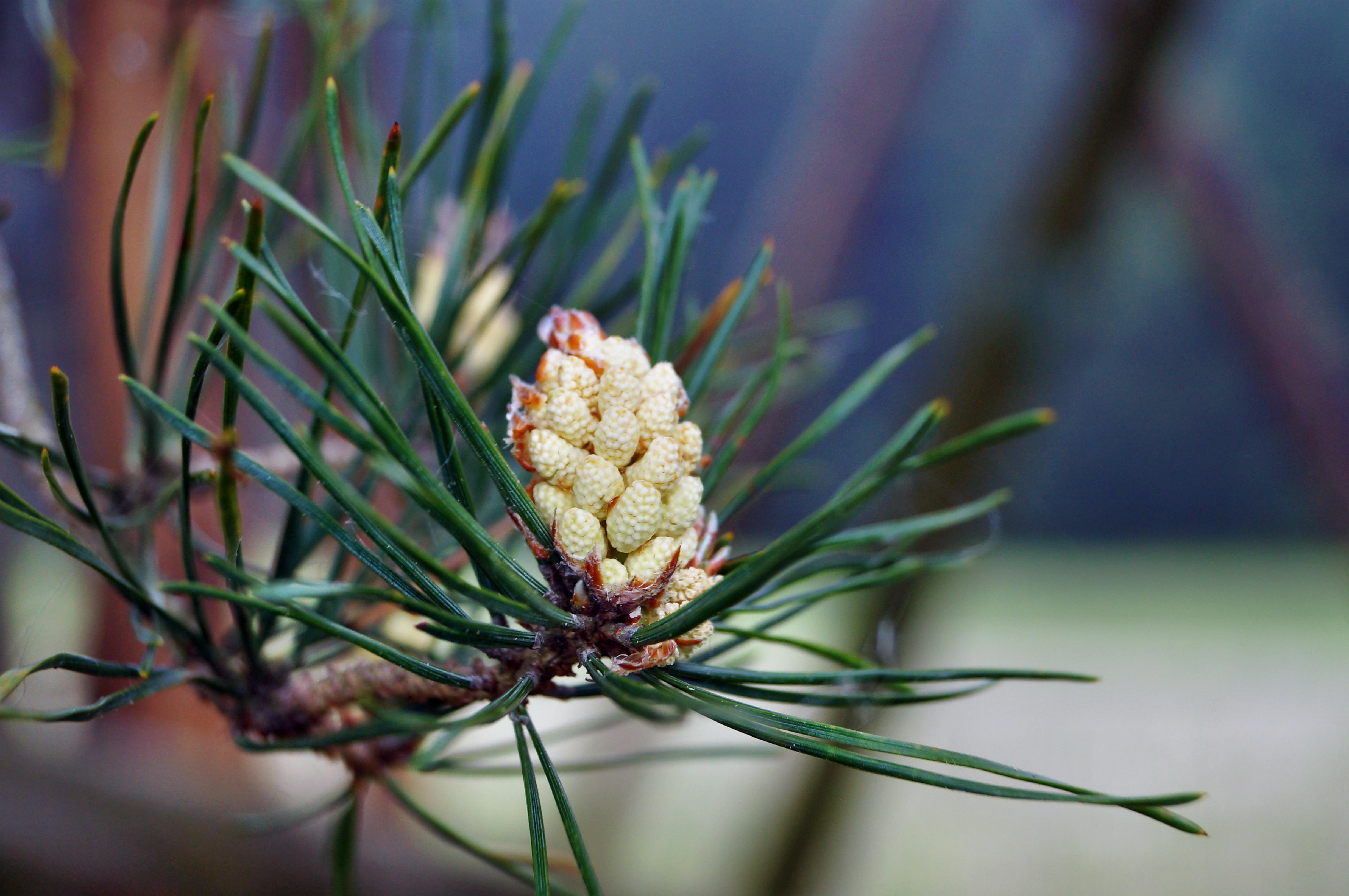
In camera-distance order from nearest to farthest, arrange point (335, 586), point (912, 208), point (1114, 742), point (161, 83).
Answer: point (335, 586) → point (161, 83) → point (1114, 742) → point (912, 208)

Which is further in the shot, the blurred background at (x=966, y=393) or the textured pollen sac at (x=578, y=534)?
the blurred background at (x=966, y=393)

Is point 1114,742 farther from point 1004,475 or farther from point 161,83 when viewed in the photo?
point 161,83

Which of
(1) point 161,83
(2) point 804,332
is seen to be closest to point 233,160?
(2) point 804,332

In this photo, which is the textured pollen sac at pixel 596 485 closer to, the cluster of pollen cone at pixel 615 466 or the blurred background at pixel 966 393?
the cluster of pollen cone at pixel 615 466

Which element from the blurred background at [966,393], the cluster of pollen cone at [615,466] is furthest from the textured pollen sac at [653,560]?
the blurred background at [966,393]

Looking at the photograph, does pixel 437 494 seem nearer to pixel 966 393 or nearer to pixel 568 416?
pixel 568 416

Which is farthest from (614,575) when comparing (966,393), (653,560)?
(966,393)

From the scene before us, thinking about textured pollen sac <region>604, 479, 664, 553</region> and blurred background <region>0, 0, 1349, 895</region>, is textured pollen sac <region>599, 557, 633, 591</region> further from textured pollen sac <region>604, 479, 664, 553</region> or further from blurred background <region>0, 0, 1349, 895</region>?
blurred background <region>0, 0, 1349, 895</region>
